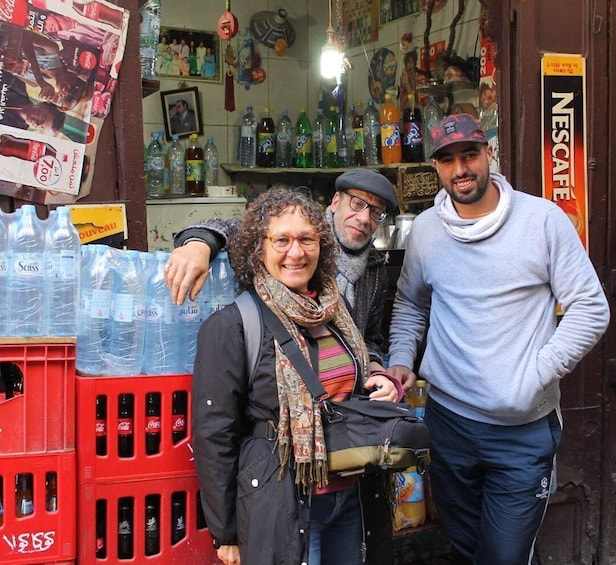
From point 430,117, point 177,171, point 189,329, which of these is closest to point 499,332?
point 189,329

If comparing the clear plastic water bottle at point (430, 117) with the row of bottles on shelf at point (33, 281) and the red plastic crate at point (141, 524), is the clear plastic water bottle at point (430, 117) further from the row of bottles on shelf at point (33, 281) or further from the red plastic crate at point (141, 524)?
the red plastic crate at point (141, 524)

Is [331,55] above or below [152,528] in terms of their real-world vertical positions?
above

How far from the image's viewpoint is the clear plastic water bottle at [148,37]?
360 cm

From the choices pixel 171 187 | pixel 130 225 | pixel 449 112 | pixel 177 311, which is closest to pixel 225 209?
pixel 171 187

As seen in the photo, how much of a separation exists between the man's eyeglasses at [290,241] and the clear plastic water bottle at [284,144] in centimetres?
442

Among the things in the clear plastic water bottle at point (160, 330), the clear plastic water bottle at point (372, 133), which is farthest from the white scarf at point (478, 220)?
the clear plastic water bottle at point (372, 133)

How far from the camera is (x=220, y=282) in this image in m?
3.08

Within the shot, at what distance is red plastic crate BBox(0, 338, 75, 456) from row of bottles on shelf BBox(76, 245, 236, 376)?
21cm

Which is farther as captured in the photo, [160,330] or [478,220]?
[478,220]

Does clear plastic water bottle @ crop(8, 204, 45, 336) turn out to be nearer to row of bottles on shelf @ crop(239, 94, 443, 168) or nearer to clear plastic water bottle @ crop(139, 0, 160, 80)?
clear plastic water bottle @ crop(139, 0, 160, 80)

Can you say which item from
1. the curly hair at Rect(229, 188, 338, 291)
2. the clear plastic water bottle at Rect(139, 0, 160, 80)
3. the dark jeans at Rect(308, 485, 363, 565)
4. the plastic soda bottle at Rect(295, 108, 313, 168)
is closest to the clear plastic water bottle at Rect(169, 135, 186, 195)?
the plastic soda bottle at Rect(295, 108, 313, 168)

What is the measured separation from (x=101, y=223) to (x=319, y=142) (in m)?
3.80

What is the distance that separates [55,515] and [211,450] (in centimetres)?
57

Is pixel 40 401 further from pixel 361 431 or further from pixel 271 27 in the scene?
pixel 271 27
